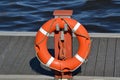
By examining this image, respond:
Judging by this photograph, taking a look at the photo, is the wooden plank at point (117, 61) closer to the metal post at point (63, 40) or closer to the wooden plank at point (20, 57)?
the metal post at point (63, 40)

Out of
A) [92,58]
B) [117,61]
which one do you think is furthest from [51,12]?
[117,61]

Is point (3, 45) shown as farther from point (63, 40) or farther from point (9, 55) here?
point (63, 40)

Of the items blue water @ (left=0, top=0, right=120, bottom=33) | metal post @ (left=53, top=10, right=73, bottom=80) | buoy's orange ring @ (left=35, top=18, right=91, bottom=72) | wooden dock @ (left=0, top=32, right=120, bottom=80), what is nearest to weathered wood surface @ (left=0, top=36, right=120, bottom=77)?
wooden dock @ (left=0, top=32, right=120, bottom=80)

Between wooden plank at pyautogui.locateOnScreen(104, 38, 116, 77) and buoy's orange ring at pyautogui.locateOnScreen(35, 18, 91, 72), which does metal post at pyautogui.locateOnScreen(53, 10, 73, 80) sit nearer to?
buoy's orange ring at pyautogui.locateOnScreen(35, 18, 91, 72)

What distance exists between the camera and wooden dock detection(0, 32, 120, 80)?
28.0 ft

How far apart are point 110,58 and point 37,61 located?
1.41 m

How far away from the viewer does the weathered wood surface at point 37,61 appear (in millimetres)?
8555

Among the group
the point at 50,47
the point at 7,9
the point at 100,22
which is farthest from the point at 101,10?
the point at 50,47

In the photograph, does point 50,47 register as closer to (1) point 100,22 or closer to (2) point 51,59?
(2) point 51,59

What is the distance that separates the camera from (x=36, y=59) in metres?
9.07

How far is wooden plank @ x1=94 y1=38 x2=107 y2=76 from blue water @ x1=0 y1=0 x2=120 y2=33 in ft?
15.7

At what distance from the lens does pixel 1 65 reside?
8867 millimetres

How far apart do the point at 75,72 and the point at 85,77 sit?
30 centimetres

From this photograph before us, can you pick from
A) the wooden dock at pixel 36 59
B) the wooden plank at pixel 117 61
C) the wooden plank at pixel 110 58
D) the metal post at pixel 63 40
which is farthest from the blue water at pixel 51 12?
→ the metal post at pixel 63 40
